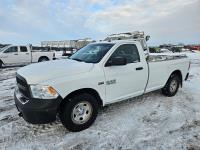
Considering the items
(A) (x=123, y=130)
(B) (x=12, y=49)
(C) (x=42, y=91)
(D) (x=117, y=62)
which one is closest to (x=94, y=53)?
→ (D) (x=117, y=62)

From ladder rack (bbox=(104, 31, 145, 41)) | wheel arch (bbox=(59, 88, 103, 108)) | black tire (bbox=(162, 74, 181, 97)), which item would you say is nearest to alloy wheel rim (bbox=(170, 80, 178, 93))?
black tire (bbox=(162, 74, 181, 97))

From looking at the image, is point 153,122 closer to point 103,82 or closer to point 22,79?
point 103,82

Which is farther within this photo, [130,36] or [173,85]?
[173,85]

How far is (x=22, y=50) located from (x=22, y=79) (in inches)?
504

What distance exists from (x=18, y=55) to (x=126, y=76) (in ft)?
41.6

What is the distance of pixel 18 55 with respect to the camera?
50.8 ft

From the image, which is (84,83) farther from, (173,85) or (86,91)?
(173,85)

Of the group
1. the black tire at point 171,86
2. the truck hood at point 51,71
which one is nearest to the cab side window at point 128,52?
the truck hood at point 51,71

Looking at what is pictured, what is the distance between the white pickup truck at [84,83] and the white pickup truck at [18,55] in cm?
1142

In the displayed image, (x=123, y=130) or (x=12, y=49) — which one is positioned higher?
(x=12, y=49)

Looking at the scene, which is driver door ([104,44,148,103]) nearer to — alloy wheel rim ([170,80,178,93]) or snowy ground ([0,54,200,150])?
snowy ground ([0,54,200,150])

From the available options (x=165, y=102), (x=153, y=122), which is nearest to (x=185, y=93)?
(x=165, y=102)

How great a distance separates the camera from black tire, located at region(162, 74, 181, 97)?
6324 millimetres

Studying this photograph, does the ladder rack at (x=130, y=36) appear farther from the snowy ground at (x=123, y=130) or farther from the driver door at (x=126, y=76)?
the snowy ground at (x=123, y=130)
